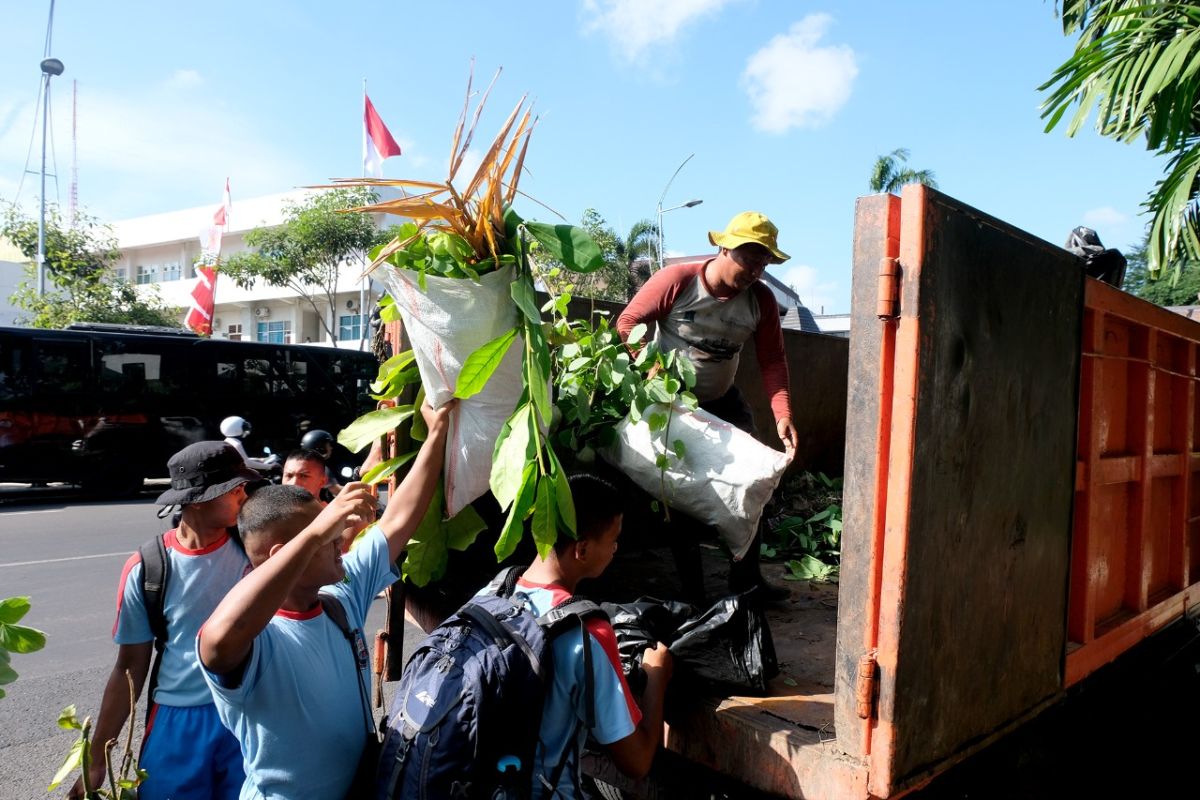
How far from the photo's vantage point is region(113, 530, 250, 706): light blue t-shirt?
7.22 feet

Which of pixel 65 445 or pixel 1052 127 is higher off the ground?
pixel 1052 127

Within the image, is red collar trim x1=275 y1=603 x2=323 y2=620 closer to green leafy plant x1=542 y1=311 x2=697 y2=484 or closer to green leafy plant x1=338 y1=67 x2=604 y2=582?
green leafy plant x1=338 y1=67 x2=604 y2=582

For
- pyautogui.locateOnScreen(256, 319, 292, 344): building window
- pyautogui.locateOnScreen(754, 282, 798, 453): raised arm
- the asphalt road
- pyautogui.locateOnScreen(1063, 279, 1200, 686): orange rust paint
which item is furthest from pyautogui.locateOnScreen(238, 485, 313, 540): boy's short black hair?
pyautogui.locateOnScreen(256, 319, 292, 344): building window

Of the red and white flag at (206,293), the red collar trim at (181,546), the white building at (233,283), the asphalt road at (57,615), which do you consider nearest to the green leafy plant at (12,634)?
the red collar trim at (181,546)

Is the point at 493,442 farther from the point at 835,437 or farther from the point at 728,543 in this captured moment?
the point at 835,437

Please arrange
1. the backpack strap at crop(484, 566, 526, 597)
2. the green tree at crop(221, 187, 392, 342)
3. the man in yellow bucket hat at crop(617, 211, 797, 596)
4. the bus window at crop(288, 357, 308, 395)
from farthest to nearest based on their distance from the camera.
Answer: the green tree at crop(221, 187, 392, 342) < the bus window at crop(288, 357, 308, 395) < the man in yellow bucket hat at crop(617, 211, 797, 596) < the backpack strap at crop(484, 566, 526, 597)

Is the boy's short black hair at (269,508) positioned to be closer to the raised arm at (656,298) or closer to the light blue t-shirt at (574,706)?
the light blue t-shirt at (574,706)

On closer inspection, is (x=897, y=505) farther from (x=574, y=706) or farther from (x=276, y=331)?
(x=276, y=331)

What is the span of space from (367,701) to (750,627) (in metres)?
0.90

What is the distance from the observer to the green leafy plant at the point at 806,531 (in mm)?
3334

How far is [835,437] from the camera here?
199 inches

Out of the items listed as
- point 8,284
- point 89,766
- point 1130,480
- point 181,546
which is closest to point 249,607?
point 89,766

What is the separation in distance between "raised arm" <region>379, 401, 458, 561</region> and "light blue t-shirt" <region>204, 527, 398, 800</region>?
13.6 inches

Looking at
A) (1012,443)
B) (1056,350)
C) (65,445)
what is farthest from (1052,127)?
(65,445)
